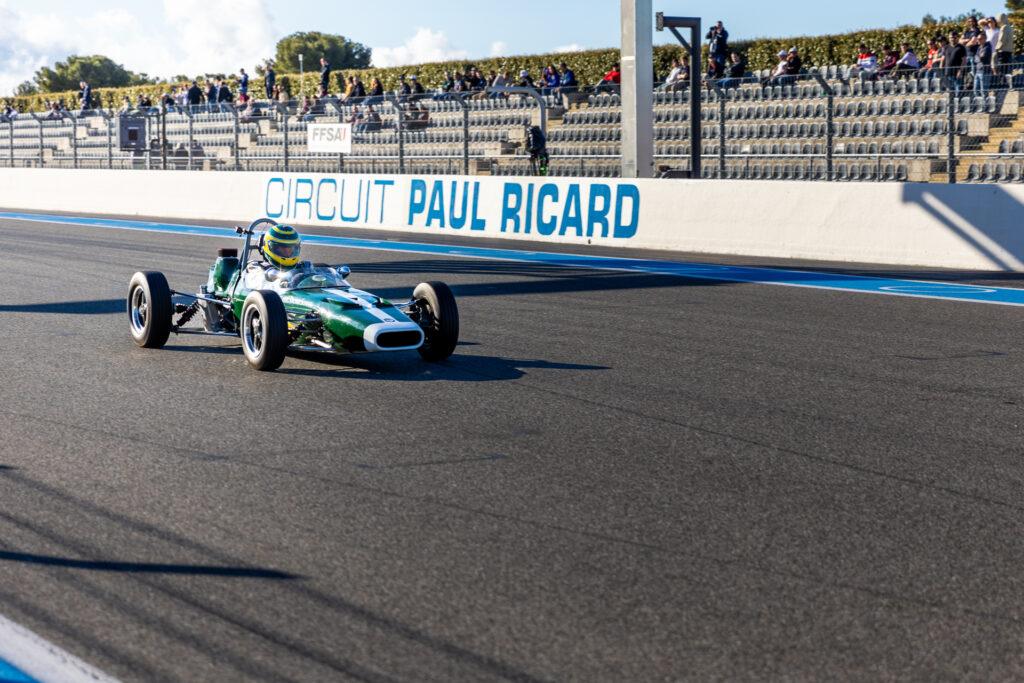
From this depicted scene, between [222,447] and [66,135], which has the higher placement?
[66,135]

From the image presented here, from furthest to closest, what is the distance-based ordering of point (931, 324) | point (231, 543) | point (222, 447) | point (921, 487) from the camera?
point (931, 324) → point (222, 447) → point (921, 487) → point (231, 543)

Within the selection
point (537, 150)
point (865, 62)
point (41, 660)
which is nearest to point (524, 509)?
point (41, 660)

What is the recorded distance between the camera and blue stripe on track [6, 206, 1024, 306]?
507 inches

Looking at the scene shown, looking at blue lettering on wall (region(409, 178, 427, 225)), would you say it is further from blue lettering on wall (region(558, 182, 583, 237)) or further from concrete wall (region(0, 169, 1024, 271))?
blue lettering on wall (region(558, 182, 583, 237))

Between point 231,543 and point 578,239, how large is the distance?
1536cm

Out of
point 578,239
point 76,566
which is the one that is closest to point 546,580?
point 76,566

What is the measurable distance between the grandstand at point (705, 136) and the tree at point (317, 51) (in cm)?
10446

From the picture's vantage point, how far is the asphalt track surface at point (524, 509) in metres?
3.73

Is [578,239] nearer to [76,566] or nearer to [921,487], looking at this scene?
[921,487]

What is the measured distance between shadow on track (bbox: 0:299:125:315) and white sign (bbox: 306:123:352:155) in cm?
1399

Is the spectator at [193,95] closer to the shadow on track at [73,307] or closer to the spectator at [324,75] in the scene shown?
the spectator at [324,75]

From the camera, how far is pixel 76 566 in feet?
14.4

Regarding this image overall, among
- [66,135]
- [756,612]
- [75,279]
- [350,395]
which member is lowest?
[756,612]

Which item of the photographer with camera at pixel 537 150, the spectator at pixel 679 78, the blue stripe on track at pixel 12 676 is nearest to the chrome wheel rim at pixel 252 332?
the blue stripe on track at pixel 12 676
